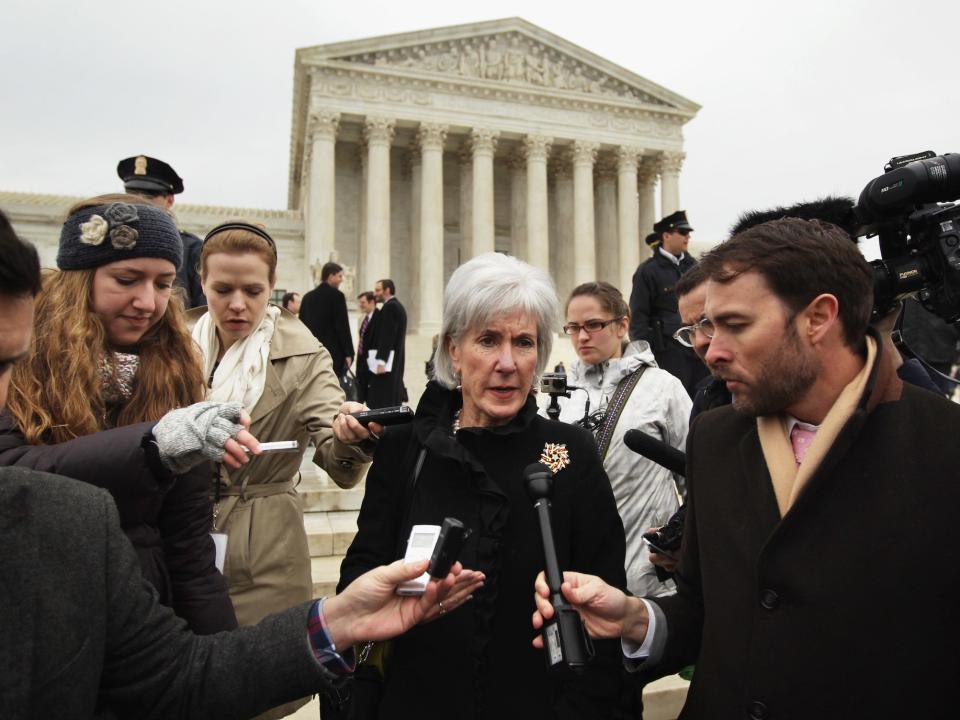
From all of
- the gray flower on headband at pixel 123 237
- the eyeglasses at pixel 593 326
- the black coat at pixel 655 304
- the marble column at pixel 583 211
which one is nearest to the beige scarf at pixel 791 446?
the gray flower on headband at pixel 123 237

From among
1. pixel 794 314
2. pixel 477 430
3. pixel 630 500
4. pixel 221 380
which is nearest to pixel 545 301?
pixel 477 430

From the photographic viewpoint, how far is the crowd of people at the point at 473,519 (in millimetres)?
1375

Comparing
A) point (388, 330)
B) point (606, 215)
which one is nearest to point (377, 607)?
point (388, 330)

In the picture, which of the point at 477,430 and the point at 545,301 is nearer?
the point at 477,430

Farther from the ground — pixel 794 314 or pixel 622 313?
pixel 622 313

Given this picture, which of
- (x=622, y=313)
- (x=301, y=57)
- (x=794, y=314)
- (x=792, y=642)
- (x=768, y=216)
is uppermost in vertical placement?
(x=301, y=57)

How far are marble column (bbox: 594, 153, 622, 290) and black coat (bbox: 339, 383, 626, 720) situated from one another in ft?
117

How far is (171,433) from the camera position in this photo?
170cm

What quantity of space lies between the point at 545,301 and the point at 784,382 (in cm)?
84

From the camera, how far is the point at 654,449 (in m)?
2.32

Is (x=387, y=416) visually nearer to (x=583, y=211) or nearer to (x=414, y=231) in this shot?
(x=414, y=231)

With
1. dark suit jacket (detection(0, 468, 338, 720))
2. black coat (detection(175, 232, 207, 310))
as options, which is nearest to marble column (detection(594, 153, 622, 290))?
black coat (detection(175, 232, 207, 310))

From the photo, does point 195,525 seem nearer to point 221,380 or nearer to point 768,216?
point 221,380

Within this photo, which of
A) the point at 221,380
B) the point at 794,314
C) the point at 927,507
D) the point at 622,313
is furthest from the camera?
the point at 622,313
